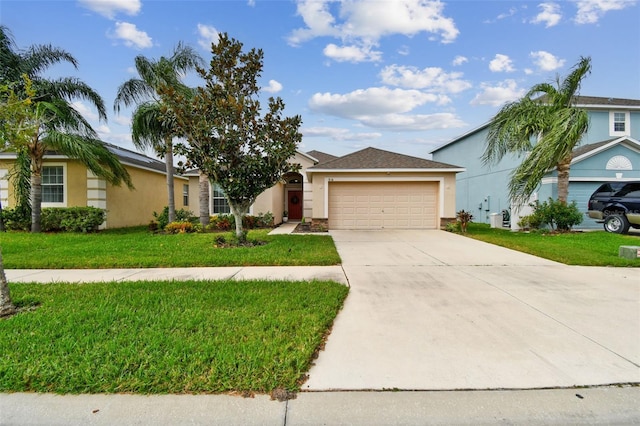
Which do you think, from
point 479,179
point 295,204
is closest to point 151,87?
point 295,204

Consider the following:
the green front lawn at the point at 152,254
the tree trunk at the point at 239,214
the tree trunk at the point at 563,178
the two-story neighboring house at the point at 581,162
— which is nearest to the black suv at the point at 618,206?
the tree trunk at the point at 563,178

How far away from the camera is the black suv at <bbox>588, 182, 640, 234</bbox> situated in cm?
1212

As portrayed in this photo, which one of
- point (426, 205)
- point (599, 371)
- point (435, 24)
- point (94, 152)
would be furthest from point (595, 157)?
point (94, 152)

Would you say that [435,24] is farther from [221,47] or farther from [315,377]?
[315,377]

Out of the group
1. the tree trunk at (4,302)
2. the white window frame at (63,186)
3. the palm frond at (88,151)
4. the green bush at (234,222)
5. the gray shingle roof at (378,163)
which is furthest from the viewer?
the gray shingle roof at (378,163)

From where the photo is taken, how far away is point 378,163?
1530cm

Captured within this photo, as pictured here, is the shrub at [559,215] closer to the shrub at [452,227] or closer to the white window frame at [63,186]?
the shrub at [452,227]

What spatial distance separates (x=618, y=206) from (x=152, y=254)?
16105 mm

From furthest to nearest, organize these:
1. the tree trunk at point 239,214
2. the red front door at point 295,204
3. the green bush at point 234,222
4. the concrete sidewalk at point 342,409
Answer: the red front door at point 295,204
the green bush at point 234,222
the tree trunk at point 239,214
the concrete sidewalk at point 342,409

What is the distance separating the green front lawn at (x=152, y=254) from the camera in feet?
23.5

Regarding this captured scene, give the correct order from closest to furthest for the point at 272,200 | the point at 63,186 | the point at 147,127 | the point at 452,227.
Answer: the point at 147,127, the point at 63,186, the point at 452,227, the point at 272,200

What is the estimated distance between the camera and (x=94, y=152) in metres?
12.3

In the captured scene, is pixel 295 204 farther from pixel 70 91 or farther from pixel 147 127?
pixel 70 91

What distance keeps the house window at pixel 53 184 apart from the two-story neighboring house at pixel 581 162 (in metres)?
19.9
